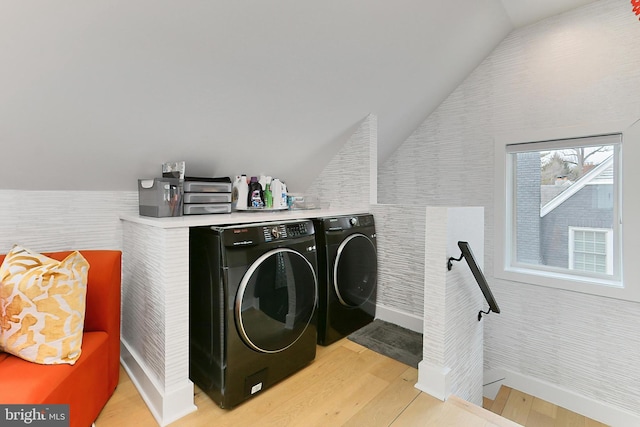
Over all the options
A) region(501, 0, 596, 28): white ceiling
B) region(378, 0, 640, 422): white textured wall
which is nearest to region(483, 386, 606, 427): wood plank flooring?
region(378, 0, 640, 422): white textured wall

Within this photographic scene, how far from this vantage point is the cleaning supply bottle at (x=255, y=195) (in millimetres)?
2398

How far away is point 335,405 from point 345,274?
834 millimetres

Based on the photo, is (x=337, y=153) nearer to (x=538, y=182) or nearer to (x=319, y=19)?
(x=319, y=19)

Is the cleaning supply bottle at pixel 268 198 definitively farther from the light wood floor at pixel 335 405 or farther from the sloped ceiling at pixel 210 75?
the light wood floor at pixel 335 405

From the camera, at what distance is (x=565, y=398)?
241cm

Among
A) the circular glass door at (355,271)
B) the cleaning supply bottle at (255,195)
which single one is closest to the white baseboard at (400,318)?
the circular glass door at (355,271)

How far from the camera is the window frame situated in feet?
6.99

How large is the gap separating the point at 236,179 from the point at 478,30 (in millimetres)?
2234

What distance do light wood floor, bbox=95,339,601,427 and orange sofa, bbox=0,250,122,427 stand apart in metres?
0.16

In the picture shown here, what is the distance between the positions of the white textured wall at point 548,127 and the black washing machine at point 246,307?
192 centimetres

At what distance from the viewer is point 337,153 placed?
2.81 meters

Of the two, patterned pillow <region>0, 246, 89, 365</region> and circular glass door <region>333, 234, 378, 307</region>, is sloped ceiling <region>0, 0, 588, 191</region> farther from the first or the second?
circular glass door <region>333, 234, 378, 307</region>

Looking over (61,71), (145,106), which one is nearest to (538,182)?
(145,106)

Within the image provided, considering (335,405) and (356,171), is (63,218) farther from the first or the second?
(356,171)
